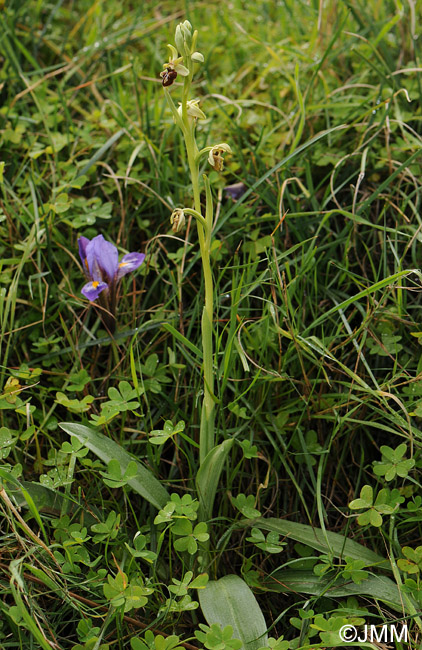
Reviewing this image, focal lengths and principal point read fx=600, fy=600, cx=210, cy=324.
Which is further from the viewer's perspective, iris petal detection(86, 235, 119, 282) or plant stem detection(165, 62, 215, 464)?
iris petal detection(86, 235, 119, 282)

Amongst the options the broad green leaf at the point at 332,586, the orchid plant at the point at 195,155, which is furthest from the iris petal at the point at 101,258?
the broad green leaf at the point at 332,586

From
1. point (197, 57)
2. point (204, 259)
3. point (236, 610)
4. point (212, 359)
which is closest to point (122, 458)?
point (212, 359)

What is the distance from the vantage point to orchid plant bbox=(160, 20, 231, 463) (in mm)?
1340

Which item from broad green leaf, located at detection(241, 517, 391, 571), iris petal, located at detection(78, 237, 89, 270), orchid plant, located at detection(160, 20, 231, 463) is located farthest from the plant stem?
iris petal, located at detection(78, 237, 89, 270)

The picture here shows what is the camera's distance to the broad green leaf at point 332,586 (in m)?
1.43

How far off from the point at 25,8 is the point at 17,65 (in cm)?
59

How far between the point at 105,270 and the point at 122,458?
0.59 m

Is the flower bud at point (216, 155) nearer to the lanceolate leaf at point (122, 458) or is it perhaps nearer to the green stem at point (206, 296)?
the green stem at point (206, 296)

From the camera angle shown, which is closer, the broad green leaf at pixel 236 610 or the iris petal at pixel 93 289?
the broad green leaf at pixel 236 610

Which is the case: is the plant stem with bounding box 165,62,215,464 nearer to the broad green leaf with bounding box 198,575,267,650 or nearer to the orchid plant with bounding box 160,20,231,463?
the orchid plant with bounding box 160,20,231,463

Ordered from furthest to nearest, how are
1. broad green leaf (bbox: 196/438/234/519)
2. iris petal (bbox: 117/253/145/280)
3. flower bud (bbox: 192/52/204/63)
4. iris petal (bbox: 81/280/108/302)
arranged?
iris petal (bbox: 117/253/145/280), iris petal (bbox: 81/280/108/302), broad green leaf (bbox: 196/438/234/519), flower bud (bbox: 192/52/204/63)

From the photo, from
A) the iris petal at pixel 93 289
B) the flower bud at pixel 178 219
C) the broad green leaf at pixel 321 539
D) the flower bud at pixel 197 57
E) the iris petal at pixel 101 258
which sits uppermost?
the flower bud at pixel 197 57

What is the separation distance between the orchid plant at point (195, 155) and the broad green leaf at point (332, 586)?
0.37 metres

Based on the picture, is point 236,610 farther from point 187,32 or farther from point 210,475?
point 187,32
